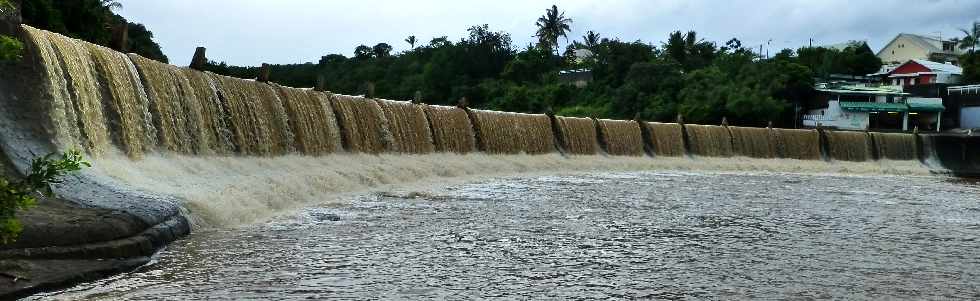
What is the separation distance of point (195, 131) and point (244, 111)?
1916 millimetres

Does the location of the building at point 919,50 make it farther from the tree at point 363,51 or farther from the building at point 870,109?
the tree at point 363,51

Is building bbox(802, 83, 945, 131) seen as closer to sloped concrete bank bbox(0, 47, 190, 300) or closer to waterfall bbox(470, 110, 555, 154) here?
waterfall bbox(470, 110, 555, 154)

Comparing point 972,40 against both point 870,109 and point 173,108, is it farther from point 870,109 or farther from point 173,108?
point 173,108

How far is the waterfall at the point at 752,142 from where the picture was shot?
37.7 meters

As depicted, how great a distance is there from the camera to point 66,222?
758 cm

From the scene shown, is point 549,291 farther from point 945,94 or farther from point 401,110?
point 945,94

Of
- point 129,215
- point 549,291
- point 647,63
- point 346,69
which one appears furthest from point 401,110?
point 346,69

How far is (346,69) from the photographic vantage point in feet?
299

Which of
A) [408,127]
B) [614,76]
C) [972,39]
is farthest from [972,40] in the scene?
[408,127]

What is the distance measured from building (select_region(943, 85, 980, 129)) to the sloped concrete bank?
54570 mm

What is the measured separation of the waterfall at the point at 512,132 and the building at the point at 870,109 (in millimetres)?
30420

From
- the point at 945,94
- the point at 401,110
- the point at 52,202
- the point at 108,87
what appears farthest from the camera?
the point at 945,94

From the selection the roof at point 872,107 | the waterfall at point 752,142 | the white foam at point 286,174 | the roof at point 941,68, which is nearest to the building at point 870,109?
the roof at point 872,107

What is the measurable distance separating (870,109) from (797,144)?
62.7 feet
